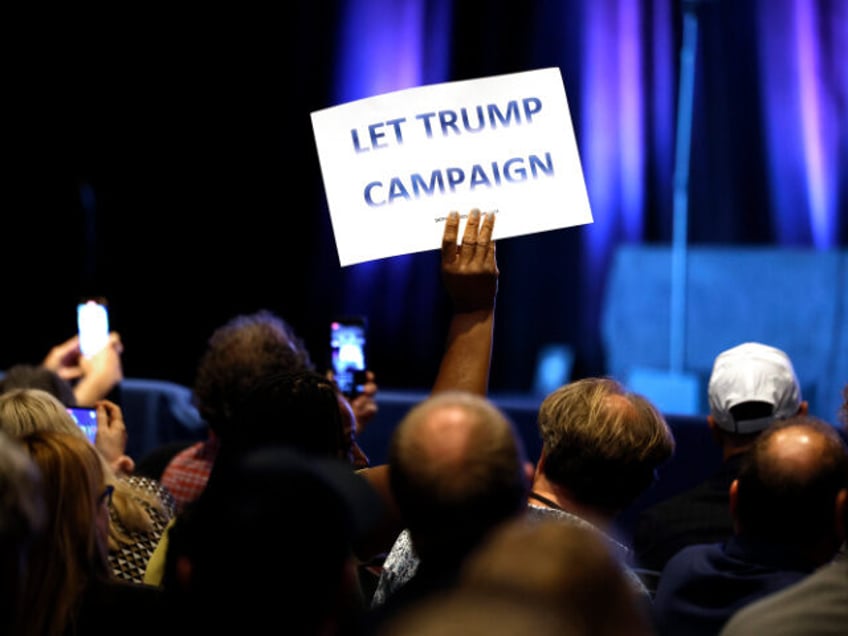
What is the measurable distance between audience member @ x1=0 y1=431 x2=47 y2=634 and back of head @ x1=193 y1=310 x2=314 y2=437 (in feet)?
5.92

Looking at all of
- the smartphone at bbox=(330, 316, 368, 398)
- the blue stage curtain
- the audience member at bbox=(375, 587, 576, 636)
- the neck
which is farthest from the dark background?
the audience member at bbox=(375, 587, 576, 636)

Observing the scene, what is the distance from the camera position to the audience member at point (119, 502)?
2.49 meters

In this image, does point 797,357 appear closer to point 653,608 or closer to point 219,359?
point 219,359

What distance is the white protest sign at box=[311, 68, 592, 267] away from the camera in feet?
9.01

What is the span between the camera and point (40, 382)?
11.4 feet

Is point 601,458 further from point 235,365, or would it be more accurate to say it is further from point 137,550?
point 235,365

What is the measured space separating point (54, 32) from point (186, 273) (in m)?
1.69

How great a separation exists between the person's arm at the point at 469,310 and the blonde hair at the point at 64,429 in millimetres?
650

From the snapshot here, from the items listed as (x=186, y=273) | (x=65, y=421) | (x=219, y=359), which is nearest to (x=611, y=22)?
(x=186, y=273)

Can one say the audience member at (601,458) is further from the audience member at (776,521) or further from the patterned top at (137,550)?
the patterned top at (137,550)

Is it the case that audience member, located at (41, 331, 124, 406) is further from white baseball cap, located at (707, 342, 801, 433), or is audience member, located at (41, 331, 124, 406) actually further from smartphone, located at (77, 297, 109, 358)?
white baseball cap, located at (707, 342, 801, 433)

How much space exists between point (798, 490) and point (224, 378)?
1588 millimetres

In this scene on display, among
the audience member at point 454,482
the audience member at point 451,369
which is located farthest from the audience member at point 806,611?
the audience member at point 451,369

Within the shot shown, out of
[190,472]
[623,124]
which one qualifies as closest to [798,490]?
[190,472]
